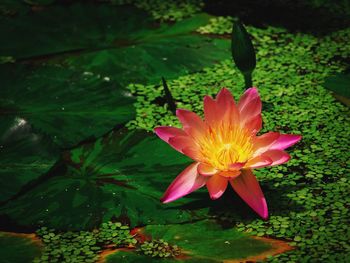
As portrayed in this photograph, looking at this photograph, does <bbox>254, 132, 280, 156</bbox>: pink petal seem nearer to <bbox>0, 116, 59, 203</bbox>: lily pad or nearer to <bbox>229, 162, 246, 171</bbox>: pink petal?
<bbox>229, 162, 246, 171</bbox>: pink petal

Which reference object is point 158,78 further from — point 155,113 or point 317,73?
point 317,73

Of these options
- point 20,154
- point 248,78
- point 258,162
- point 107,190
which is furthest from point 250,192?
point 20,154

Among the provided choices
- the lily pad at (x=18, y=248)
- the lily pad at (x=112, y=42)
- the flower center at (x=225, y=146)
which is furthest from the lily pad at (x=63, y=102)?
the flower center at (x=225, y=146)

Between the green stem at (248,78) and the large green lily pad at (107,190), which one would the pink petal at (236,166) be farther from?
the green stem at (248,78)

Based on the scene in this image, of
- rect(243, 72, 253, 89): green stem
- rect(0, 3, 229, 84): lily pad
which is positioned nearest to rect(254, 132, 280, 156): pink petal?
rect(243, 72, 253, 89): green stem

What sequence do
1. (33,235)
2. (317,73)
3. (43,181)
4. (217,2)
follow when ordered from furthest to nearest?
(217,2)
(317,73)
(43,181)
(33,235)

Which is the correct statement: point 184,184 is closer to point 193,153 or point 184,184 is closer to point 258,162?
point 193,153

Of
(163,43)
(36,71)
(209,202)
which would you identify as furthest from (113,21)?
(209,202)
